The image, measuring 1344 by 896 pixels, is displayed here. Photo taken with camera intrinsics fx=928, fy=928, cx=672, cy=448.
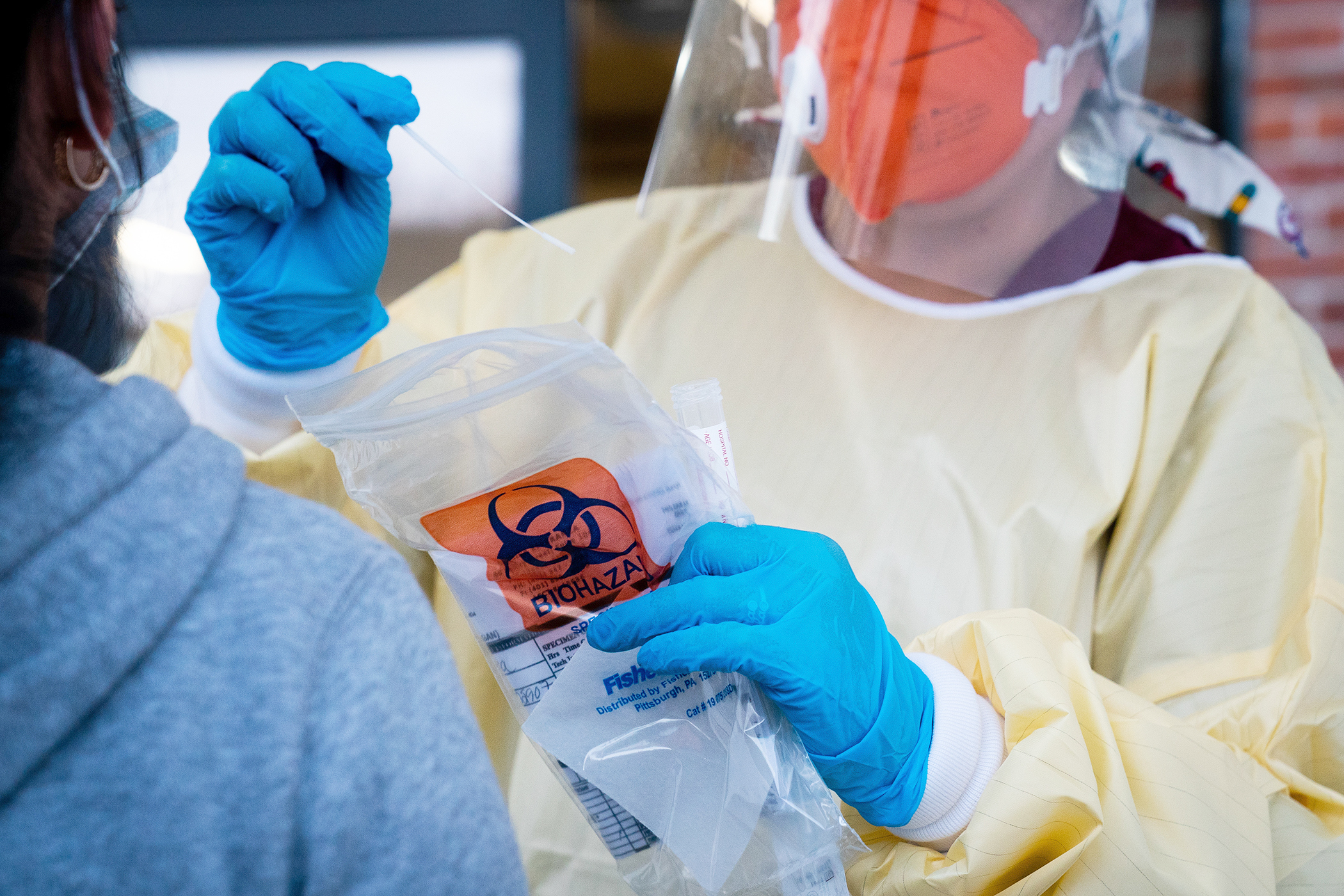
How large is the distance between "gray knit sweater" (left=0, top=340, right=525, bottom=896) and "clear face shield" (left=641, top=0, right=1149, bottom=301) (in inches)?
28.4

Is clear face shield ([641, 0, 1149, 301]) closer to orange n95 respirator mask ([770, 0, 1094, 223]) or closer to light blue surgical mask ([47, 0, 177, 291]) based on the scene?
orange n95 respirator mask ([770, 0, 1094, 223])

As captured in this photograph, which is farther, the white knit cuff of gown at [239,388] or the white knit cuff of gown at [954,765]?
the white knit cuff of gown at [239,388]

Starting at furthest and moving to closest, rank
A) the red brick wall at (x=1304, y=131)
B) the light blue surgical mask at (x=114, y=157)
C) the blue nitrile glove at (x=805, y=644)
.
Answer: the red brick wall at (x=1304, y=131) → the blue nitrile glove at (x=805, y=644) → the light blue surgical mask at (x=114, y=157)

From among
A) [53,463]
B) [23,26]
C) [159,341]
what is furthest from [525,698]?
[159,341]

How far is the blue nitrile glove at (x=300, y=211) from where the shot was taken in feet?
2.38

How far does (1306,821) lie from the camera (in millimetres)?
757

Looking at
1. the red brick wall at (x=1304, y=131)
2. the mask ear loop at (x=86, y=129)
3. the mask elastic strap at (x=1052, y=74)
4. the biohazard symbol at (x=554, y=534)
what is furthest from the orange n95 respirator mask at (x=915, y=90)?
the red brick wall at (x=1304, y=131)

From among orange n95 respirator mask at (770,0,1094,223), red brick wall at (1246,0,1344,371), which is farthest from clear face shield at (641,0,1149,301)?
red brick wall at (1246,0,1344,371)

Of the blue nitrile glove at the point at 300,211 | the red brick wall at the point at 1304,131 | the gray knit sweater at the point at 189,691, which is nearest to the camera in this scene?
the gray knit sweater at the point at 189,691

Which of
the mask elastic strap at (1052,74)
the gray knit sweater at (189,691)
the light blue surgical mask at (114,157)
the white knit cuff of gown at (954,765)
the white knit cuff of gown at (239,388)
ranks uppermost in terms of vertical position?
the mask elastic strap at (1052,74)

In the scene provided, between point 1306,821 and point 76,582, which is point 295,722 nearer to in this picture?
point 76,582

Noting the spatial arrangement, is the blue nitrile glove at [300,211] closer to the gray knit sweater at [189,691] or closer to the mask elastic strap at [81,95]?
the mask elastic strap at [81,95]

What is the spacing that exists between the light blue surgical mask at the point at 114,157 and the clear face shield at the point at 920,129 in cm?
54

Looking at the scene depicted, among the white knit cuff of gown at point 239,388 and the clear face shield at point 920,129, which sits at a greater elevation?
the clear face shield at point 920,129
